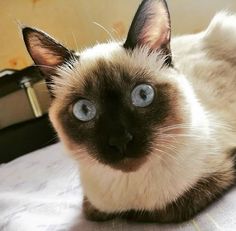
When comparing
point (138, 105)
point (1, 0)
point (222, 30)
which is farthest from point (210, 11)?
point (138, 105)

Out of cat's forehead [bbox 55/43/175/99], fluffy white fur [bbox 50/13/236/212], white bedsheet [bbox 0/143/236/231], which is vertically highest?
cat's forehead [bbox 55/43/175/99]

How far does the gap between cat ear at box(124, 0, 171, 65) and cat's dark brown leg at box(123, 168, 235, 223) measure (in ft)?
1.04

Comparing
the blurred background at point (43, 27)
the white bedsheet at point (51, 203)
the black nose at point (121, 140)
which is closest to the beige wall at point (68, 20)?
the blurred background at point (43, 27)

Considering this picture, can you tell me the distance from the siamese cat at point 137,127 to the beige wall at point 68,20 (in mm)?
1363

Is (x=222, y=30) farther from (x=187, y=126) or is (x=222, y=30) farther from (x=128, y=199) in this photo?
(x=128, y=199)

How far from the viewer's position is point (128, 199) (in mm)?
1134

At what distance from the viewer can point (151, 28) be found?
3.63 feet

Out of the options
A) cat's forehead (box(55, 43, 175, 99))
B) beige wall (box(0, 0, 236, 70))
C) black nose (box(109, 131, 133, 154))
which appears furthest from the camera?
beige wall (box(0, 0, 236, 70))

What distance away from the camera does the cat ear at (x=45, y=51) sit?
42.2 inches

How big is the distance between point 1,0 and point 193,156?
1767mm

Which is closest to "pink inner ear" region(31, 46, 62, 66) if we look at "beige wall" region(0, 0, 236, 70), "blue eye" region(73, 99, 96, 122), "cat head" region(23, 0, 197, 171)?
"cat head" region(23, 0, 197, 171)

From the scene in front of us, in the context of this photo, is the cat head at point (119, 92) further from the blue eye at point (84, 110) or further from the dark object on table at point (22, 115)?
the dark object on table at point (22, 115)

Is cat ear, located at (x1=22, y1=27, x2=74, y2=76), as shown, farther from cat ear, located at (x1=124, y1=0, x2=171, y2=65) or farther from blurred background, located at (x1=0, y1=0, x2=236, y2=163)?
blurred background, located at (x1=0, y1=0, x2=236, y2=163)

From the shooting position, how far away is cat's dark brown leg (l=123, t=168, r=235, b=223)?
1.10 metres
